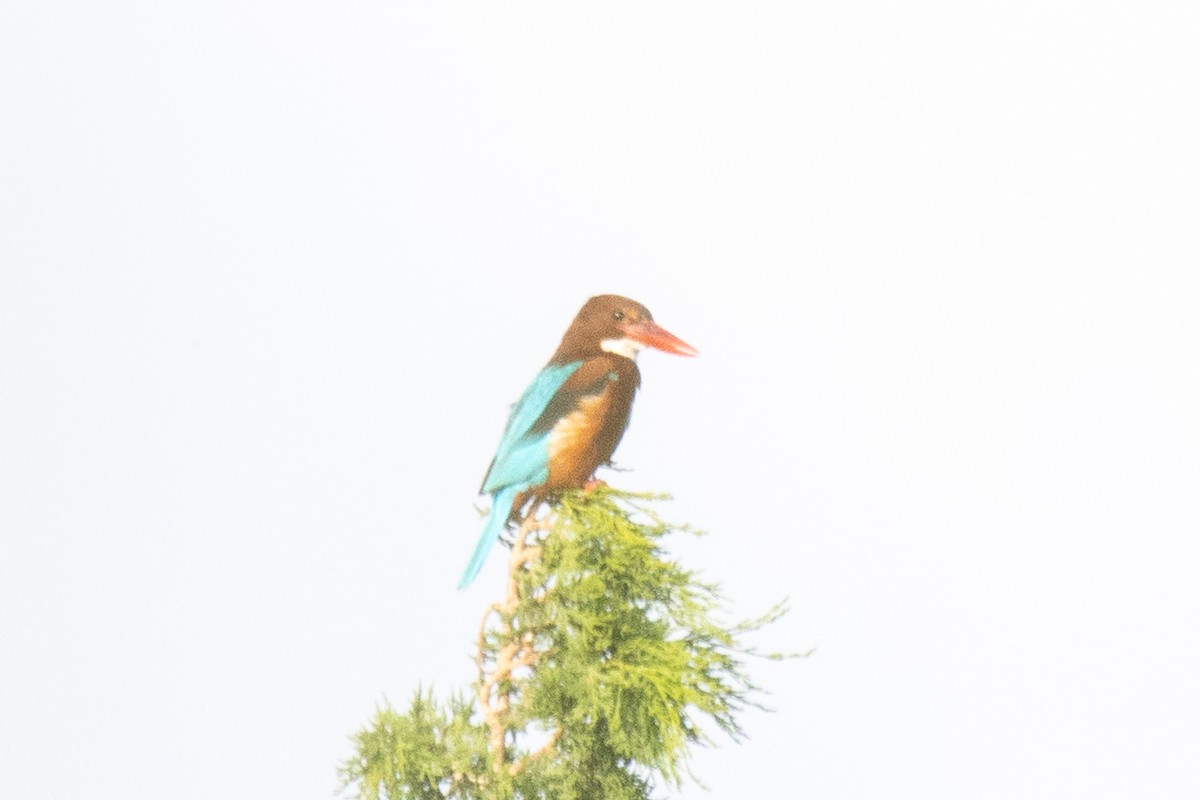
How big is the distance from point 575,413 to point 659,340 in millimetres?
289

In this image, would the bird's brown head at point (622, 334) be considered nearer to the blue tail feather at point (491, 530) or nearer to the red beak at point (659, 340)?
the red beak at point (659, 340)

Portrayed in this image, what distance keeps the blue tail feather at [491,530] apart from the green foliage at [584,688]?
122mm

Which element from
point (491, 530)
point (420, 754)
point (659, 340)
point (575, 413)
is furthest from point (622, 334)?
point (420, 754)

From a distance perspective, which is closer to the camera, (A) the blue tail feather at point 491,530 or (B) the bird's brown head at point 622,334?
(A) the blue tail feather at point 491,530

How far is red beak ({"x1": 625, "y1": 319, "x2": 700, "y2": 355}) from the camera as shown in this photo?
4.03 meters

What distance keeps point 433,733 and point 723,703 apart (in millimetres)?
645

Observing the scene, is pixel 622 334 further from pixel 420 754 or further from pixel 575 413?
pixel 420 754

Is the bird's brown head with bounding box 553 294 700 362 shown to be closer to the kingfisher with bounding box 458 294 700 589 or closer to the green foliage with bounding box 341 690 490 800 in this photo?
the kingfisher with bounding box 458 294 700 589

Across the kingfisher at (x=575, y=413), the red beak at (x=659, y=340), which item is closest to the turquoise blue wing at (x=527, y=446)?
the kingfisher at (x=575, y=413)

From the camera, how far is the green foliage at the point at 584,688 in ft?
11.8

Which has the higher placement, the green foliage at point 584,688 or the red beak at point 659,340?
the red beak at point 659,340

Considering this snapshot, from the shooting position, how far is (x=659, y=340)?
13.2ft

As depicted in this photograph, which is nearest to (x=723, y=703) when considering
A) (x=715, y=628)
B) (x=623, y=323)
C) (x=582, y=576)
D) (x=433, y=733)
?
(x=715, y=628)

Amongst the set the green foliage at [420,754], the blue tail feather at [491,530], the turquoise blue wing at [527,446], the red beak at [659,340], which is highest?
the red beak at [659,340]
